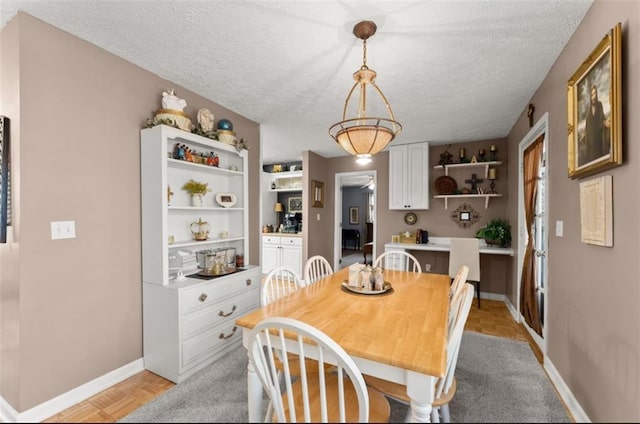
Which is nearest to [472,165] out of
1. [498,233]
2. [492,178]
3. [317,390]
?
[492,178]

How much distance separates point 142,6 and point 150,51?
0.43 meters

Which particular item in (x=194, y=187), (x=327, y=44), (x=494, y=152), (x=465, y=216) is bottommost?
(x=465, y=216)

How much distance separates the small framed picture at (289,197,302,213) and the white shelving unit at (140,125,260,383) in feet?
9.59

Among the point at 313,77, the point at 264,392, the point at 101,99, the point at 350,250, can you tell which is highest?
the point at 313,77

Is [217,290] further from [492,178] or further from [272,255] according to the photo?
[492,178]

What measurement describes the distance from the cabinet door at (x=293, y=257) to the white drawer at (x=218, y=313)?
2.07m

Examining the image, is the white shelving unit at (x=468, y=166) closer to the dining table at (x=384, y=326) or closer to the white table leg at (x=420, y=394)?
the dining table at (x=384, y=326)

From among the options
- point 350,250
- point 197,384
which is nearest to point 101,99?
point 197,384

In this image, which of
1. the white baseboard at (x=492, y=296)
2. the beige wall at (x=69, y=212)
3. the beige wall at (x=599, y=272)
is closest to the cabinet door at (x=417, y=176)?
the white baseboard at (x=492, y=296)

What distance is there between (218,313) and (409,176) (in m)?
3.20

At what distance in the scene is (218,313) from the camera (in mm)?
2094

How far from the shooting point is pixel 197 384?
46.9 inches

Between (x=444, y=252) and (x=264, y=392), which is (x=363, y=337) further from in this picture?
(x=444, y=252)

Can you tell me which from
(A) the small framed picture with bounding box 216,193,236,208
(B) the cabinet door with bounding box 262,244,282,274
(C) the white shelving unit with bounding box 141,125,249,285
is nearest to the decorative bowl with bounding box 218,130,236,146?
(C) the white shelving unit with bounding box 141,125,249,285
